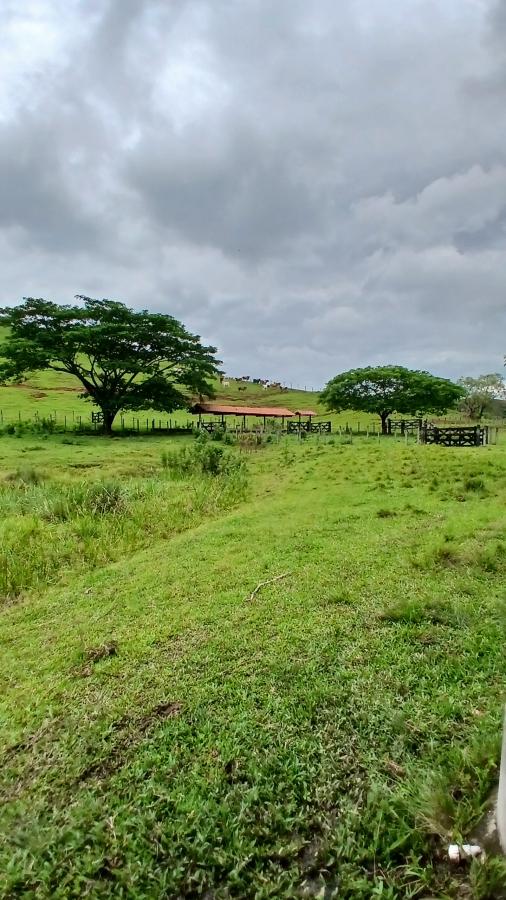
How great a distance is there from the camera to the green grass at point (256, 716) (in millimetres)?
2414

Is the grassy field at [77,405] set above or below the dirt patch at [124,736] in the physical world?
above

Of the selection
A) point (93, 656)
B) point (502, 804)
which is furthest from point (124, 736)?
point (502, 804)

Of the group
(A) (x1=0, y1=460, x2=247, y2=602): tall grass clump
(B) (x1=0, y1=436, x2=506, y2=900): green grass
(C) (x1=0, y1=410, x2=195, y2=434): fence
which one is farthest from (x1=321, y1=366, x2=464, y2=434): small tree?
(B) (x1=0, y1=436, x2=506, y2=900): green grass

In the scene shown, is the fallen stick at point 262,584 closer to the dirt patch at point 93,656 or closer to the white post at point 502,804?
the dirt patch at point 93,656

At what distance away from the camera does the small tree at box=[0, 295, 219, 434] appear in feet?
116

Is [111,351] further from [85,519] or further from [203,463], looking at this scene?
[85,519]

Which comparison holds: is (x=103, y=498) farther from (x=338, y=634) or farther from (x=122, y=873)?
(x=122, y=873)

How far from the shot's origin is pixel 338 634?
464cm

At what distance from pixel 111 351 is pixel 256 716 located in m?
38.0

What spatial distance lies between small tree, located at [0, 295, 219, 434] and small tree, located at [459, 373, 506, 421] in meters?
44.0

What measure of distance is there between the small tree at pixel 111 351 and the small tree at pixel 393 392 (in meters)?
14.0

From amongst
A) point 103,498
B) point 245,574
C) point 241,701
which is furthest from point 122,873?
point 103,498

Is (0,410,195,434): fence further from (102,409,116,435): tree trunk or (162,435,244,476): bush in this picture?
(162,435,244,476): bush

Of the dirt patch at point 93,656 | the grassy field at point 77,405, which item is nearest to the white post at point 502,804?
the dirt patch at point 93,656
